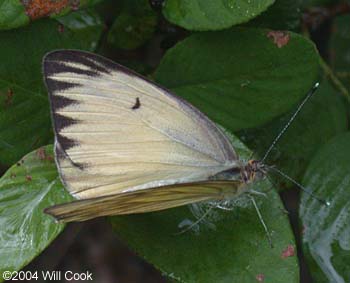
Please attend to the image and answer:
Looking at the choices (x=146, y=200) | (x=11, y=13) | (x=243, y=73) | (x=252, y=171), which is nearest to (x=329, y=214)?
(x=252, y=171)

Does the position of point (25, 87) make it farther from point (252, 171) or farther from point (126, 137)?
point (252, 171)

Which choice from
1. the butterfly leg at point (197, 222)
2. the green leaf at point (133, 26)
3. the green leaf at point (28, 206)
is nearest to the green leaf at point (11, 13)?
the green leaf at point (28, 206)

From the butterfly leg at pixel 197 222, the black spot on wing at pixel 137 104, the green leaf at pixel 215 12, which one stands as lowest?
the butterfly leg at pixel 197 222

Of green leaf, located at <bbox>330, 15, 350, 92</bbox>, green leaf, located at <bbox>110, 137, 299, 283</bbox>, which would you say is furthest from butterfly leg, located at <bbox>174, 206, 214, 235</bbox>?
green leaf, located at <bbox>330, 15, 350, 92</bbox>

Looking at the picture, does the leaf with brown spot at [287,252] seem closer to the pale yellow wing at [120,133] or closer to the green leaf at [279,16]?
the pale yellow wing at [120,133]

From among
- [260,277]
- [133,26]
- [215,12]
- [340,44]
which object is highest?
[215,12]

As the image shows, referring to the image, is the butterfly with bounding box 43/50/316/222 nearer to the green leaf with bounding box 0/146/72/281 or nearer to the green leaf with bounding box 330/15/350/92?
the green leaf with bounding box 0/146/72/281

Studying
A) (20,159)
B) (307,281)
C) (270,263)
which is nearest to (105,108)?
(20,159)

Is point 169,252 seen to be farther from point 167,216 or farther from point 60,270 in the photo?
point 60,270
